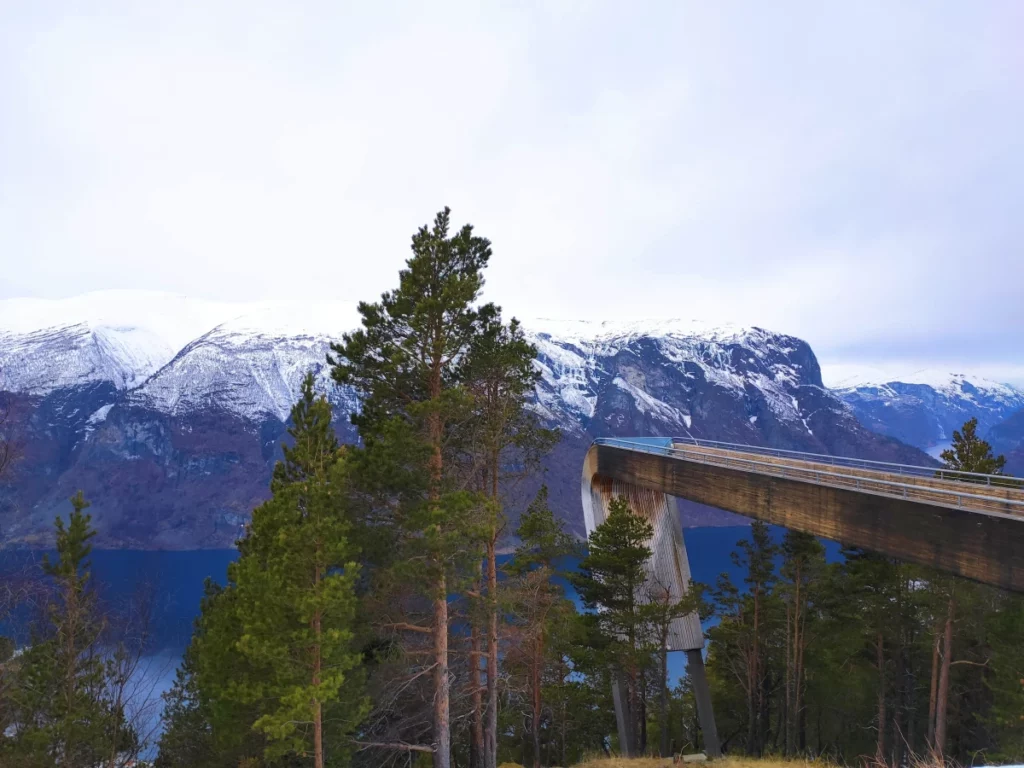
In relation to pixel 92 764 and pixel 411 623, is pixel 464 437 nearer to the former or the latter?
pixel 411 623

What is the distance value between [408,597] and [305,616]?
302 cm

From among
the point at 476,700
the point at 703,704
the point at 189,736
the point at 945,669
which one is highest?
the point at 476,700

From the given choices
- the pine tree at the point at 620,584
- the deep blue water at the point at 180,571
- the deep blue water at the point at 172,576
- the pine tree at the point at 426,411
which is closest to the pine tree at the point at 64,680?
the deep blue water at the point at 172,576

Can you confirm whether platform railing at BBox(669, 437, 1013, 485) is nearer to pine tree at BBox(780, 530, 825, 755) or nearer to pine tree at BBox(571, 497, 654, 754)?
pine tree at BBox(780, 530, 825, 755)

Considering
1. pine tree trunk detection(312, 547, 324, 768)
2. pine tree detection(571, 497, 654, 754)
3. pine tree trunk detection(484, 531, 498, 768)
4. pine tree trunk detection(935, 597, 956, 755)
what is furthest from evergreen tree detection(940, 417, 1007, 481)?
pine tree trunk detection(312, 547, 324, 768)

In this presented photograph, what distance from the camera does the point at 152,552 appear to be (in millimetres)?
180375

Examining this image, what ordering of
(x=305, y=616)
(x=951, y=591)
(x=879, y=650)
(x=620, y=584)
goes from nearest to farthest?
(x=305, y=616), (x=951, y=591), (x=620, y=584), (x=879, y=650)

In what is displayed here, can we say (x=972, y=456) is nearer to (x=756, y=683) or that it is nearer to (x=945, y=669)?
(x=945, y=669)

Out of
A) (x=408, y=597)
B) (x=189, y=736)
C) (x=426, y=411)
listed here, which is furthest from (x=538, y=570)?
(x=189, y=736)

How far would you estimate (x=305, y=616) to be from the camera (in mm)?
10414

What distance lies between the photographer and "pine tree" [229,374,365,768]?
10477 millimetres

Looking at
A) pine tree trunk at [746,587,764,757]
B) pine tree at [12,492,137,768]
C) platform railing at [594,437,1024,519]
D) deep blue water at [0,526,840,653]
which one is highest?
platform railing at [594,437,1024,519]

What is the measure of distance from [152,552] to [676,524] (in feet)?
656

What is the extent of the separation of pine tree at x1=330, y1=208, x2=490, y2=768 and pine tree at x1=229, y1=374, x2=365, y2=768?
3.54ft
